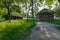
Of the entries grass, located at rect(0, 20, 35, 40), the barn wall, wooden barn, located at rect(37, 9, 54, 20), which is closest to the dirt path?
grass, located at rect(0, 20, 35, 40)

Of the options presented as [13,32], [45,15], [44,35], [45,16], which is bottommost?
[45,16]

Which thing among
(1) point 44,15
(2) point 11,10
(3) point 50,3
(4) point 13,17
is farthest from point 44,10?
(3) point 50,3

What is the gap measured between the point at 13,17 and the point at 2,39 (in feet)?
210

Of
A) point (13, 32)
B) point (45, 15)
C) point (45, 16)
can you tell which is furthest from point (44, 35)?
point (45, 16)

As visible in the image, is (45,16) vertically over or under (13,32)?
under

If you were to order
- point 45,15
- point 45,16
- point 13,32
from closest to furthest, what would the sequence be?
point 13,32
point 45,15
point 45,16

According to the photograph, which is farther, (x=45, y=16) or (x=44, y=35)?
(x=45, y=16)

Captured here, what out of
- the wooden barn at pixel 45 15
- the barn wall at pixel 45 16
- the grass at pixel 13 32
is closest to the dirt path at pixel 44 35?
the grass at pixel 13 32

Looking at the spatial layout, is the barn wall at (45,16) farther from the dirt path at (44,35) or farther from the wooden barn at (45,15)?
the dirt path at (44,35)

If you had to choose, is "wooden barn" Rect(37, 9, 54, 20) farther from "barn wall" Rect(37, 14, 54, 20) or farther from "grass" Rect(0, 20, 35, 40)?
"grass" Rect(0, 20, 35, 40)

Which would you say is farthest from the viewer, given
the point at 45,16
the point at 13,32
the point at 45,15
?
the point at 45,16

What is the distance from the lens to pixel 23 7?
5650 centimetres

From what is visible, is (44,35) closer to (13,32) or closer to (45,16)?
(13,32)

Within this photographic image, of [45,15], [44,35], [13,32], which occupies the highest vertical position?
[13,32]
